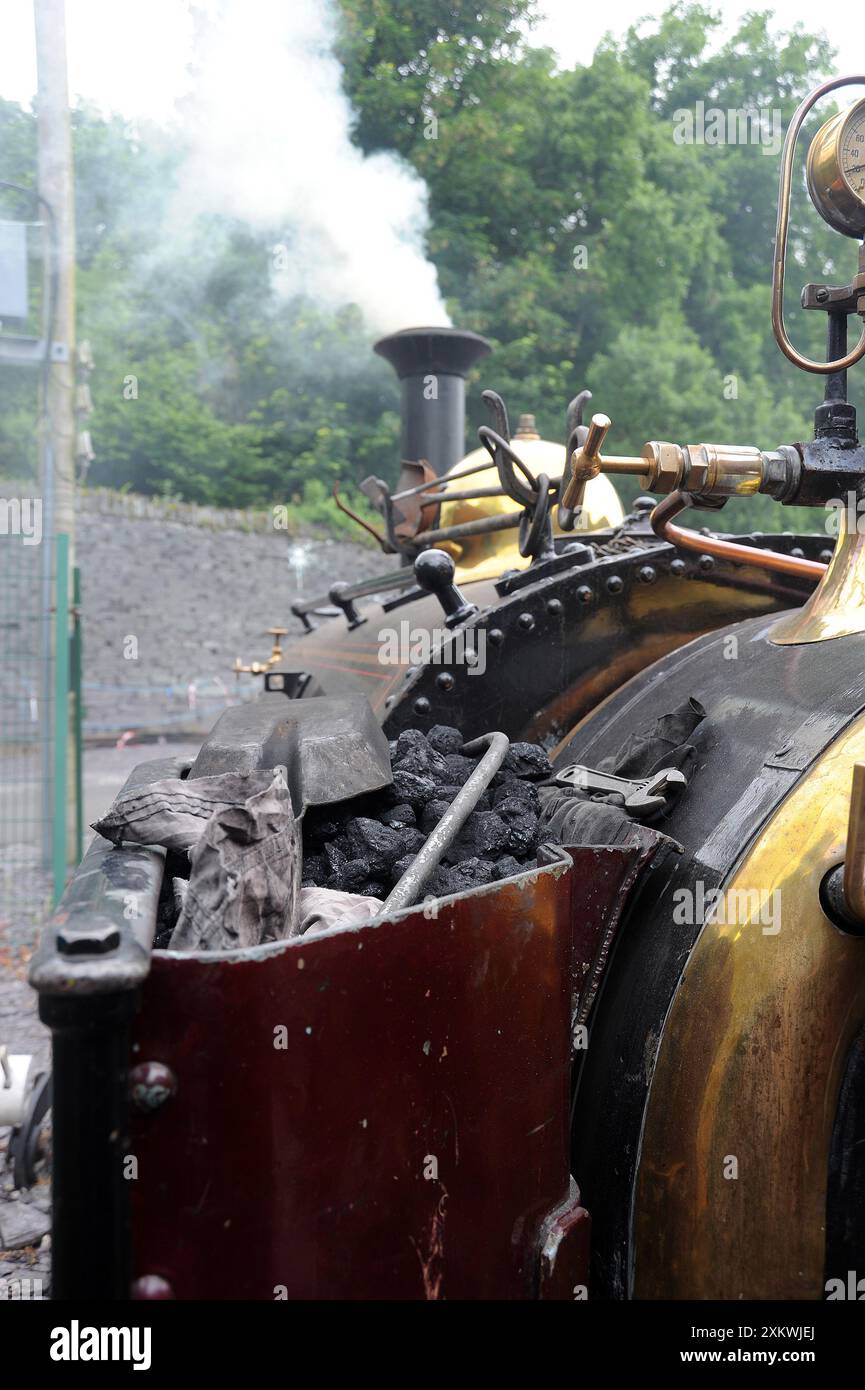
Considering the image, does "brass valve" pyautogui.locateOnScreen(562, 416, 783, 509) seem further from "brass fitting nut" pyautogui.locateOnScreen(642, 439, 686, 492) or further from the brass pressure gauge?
the brass pressure gauge

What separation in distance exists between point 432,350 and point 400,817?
4737mm

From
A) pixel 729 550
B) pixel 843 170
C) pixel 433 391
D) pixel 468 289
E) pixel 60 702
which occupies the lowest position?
Answer: pixel 60 702

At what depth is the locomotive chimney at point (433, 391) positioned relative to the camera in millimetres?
6070

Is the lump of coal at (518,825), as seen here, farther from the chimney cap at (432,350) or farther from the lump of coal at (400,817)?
the chimney cap at (432,350)

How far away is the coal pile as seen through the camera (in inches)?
66.8

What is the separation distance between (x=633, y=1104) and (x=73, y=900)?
80 cm

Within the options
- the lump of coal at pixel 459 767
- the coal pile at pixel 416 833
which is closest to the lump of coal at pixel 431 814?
the coal pile at pixel 416 833

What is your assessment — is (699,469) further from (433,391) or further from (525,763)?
(433,391)

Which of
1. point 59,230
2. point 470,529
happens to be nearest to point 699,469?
point 470,529

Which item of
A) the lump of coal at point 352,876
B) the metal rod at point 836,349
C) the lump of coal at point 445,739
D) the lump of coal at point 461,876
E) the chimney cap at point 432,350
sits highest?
the chimney cap at point 432,350

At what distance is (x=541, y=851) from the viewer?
152 cm

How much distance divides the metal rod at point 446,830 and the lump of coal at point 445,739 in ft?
0.44

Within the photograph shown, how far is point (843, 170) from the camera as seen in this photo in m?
1.72

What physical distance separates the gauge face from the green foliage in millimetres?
16436
